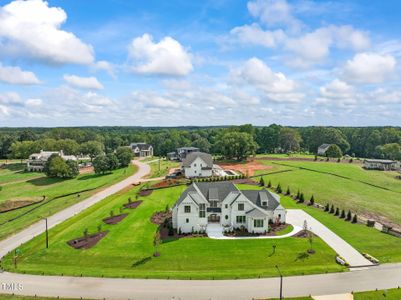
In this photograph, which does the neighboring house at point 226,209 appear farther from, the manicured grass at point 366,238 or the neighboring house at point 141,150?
the neighboring house at point 141,150

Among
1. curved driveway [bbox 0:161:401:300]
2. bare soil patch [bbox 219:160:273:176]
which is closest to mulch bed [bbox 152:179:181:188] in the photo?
bare soil patch [bbox 219:160:273:176]

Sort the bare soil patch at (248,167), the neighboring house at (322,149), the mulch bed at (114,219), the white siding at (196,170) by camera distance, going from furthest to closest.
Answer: the neighboring house at (322,149), the bare soil patch at (248,167), the white siding at (196,170), the mulch bed at (114,219)

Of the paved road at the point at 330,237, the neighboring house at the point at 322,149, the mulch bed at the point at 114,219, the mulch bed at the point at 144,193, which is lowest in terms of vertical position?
the mulch bed at the point at 114,219

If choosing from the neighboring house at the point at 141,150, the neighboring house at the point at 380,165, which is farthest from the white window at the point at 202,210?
the neighboring house at the point at 141,150

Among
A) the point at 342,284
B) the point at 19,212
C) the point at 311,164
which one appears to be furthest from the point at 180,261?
the point at 311,164

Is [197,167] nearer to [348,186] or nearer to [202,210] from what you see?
[202,210]

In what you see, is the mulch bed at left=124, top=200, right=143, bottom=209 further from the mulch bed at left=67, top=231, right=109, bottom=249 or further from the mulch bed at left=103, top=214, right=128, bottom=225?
the mulch bed at left=67, top=231, right=109, bottom=249
